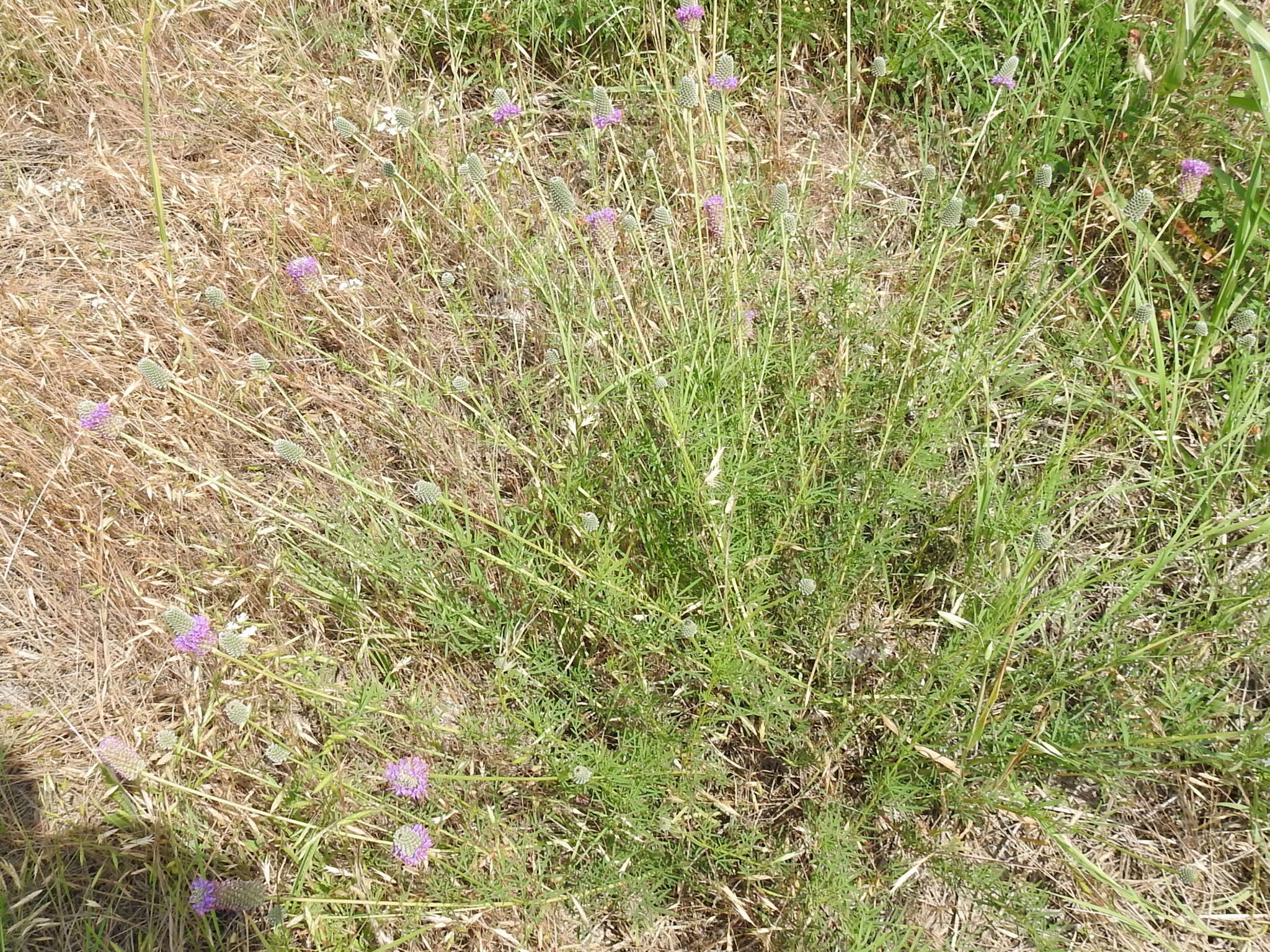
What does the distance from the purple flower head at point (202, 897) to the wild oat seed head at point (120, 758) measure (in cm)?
27

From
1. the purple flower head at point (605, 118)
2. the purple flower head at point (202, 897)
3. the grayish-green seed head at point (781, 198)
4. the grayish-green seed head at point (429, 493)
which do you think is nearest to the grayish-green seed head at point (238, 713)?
Answer: the purple flower head at point (202, 897)

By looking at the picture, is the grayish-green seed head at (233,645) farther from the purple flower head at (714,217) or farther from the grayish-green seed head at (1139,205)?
the grayish-green seed head at (1139,205)

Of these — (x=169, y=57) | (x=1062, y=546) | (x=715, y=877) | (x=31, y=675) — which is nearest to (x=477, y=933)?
(x=715, y=877)

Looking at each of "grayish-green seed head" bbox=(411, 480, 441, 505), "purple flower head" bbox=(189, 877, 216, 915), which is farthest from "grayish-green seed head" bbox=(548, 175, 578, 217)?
"purple flower head" bbox=(189, 877, 216, 915)

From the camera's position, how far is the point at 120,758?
1941mm

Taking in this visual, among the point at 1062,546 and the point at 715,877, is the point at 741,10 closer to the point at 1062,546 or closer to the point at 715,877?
the point at 1062,546

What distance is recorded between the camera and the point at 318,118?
A: 10.3 ft

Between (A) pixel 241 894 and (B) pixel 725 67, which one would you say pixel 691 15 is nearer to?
(B) pixel 725 67

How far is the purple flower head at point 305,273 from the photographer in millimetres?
2535

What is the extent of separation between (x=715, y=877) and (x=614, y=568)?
0.74m

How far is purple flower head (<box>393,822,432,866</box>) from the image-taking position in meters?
1.75

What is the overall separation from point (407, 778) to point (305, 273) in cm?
155

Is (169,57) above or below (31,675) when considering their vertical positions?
above

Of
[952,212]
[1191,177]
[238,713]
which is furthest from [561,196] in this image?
[1191,177]
